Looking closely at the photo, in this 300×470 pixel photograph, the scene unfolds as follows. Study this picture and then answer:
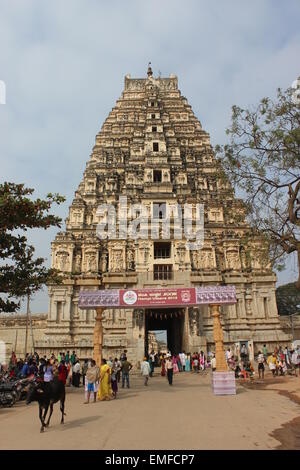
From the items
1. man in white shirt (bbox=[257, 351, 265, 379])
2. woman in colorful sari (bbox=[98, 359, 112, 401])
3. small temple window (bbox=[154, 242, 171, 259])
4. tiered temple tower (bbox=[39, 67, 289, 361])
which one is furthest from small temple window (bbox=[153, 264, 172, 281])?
woman in colorful sari (bbox=[98, 359, 112, 401])

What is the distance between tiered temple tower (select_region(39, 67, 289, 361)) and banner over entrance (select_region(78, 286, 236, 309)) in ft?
20.7

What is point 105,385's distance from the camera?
12.5m

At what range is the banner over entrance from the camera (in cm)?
1628

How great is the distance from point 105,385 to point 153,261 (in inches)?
651

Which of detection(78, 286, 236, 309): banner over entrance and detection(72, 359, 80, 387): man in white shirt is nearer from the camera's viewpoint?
detection(78, 286, 236, 309): banner over entrance

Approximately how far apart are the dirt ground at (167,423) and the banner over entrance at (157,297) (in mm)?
4368

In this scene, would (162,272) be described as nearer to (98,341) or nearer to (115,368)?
(115,368)

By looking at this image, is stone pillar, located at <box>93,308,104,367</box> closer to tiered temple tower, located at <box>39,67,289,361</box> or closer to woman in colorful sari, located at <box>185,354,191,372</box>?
tiered temple tower, located at <box>39,67,289,361</box>

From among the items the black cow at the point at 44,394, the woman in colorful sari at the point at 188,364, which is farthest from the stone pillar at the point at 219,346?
the black cow at the point at 44,394

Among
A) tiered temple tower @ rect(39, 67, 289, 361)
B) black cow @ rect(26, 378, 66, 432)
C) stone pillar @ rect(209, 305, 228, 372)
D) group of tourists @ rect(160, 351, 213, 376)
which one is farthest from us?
tiered temple tower @ rect(39, 67, 289, 361)

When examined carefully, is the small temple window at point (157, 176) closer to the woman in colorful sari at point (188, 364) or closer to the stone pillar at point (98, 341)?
the woman in colorful sari at point (188, 364)

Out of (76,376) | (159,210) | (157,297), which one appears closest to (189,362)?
(157,297)
